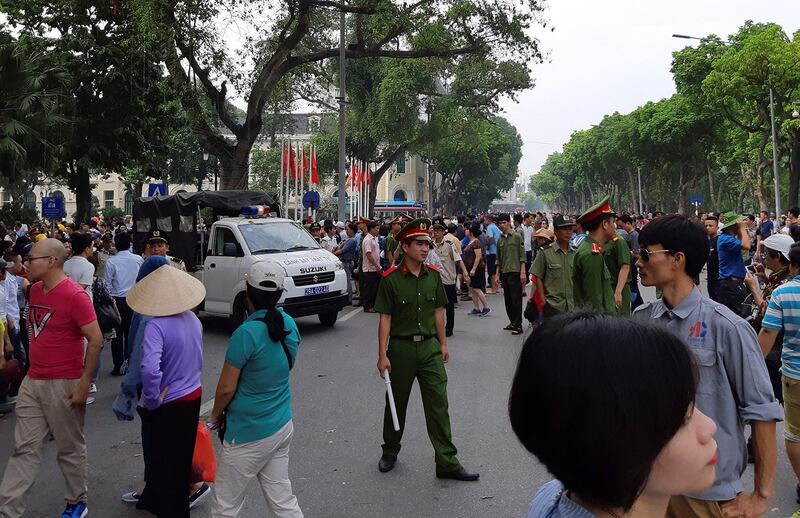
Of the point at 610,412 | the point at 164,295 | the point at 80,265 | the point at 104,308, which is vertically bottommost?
the point at 104,308

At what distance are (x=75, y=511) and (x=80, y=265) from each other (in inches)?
170

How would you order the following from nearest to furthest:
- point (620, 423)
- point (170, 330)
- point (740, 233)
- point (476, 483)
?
point (620, 423)
point (170, 330)
point (476, 483)
point (740, 233)

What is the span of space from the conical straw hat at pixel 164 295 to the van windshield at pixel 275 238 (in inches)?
316

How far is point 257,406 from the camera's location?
3.74 meters

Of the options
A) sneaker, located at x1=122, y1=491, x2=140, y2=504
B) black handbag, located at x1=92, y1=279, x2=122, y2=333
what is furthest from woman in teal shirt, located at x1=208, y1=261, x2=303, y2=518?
black handbag, located at x1=92, y1=279, x2=122, y2=333

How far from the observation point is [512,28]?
63.6 feet

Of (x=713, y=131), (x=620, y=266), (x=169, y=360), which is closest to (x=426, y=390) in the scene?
(x=169, y=360)

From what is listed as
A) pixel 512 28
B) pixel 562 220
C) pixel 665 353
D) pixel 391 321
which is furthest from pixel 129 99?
pixel 665 353

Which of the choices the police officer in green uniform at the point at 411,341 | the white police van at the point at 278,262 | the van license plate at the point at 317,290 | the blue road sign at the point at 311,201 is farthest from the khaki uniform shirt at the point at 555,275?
the blue road sign at the point at 311,201

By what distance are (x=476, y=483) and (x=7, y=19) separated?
66.4ft

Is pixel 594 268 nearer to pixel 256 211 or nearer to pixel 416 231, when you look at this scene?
pixel 416 231

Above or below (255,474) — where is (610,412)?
above

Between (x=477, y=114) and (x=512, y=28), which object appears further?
(x=477, y=114)

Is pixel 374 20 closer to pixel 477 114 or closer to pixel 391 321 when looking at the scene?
pixel 391 321
